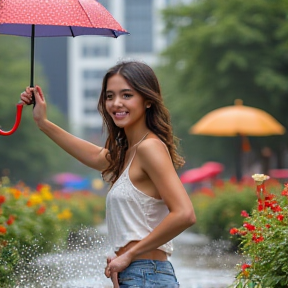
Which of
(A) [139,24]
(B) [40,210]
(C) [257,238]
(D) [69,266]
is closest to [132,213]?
(C) [257,238]

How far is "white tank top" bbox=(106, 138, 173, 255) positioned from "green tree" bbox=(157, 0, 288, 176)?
23.5m

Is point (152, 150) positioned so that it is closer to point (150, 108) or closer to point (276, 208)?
point (150, 108)

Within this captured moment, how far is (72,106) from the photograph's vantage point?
136875mm

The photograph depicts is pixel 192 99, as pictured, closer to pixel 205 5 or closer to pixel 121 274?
pixel 205 5

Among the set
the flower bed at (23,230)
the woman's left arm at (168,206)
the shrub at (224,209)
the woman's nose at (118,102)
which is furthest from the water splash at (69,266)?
the shrub at (224,209)

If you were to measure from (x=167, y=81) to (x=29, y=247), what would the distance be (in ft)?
114

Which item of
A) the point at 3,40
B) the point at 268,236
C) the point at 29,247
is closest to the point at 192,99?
the point at 3,40

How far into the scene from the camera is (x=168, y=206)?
3.48m

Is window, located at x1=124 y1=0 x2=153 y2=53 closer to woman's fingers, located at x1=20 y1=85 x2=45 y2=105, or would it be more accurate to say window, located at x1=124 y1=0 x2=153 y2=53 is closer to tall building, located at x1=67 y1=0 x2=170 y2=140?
tall building, located at x1=67 y1=0 x2=170 y2=140

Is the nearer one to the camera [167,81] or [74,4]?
[74,4]

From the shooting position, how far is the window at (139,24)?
14162cm

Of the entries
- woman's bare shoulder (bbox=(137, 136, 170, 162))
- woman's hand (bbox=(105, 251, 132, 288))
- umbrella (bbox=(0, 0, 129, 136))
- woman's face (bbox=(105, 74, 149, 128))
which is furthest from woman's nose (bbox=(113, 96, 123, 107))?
umbrella (bbox=(0, 0, 129, 136))

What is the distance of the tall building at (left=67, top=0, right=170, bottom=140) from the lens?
451 ft

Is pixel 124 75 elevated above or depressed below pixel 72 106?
above
